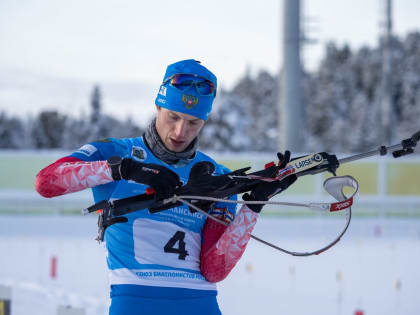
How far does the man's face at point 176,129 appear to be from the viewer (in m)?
2.55

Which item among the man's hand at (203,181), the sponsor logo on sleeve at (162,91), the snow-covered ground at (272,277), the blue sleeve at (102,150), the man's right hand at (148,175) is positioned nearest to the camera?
the man's right hand at (148,175)

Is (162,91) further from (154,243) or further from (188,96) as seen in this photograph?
(154,243)

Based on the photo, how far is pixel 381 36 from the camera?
2236cm

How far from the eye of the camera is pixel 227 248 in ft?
8.11

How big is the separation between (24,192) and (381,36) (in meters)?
14.8

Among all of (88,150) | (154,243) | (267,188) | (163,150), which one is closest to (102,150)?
(88,150)

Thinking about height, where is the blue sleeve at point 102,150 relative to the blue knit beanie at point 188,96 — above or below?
below

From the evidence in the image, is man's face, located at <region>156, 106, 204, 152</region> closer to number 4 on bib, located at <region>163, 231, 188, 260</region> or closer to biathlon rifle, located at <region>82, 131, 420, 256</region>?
biathlon rifle, located at <region>82, 131, 420, 256</region>

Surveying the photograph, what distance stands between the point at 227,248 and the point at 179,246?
7.8 inches

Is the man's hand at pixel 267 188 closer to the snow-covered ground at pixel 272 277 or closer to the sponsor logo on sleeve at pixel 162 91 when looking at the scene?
the sponsor logo on sleeve at pixel 162 91

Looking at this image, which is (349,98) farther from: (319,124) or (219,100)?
(219,100)

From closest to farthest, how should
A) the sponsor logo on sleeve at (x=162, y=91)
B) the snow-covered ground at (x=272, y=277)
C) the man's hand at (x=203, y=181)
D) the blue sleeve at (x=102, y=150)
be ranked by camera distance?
the man's hand at (x=203, y=181), the blue sleeve at (x=102, y=150), the sponsor logo on sleeve at (x=162, y=91), the snow-covered ground at (x=272, y=277)

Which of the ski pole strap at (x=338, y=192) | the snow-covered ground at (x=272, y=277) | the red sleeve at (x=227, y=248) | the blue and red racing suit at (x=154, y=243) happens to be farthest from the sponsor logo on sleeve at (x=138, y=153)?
the snow-covered ground at (x=272, y=277)

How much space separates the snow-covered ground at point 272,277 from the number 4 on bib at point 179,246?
122 inches
